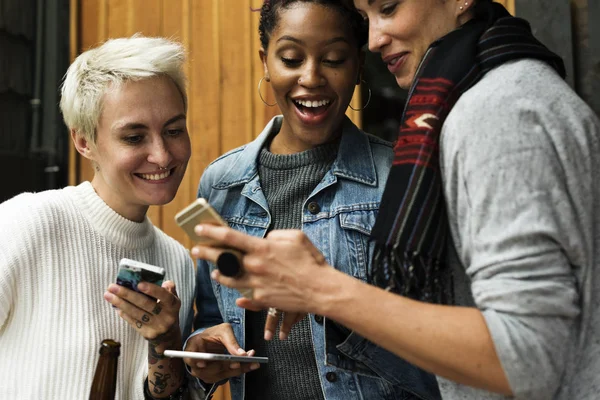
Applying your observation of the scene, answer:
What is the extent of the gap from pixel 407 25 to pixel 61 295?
1.07m

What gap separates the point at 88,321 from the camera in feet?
5.59

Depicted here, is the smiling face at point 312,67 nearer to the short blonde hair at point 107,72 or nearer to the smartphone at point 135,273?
the short blonde hair at point 107,72

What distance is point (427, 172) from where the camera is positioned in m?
1.11

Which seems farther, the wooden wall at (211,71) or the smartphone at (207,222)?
the wooden wall at (211,71)

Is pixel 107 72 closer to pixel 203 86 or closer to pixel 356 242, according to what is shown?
pixel 356 242

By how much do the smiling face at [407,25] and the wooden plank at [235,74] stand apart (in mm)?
1325

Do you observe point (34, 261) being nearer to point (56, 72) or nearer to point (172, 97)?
point (172, 97)

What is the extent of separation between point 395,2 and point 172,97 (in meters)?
0.71

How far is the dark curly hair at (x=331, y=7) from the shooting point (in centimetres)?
168

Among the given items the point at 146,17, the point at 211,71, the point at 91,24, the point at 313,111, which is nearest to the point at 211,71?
the point at 211,71

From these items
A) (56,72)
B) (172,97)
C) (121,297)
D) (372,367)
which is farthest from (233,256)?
(56,72)

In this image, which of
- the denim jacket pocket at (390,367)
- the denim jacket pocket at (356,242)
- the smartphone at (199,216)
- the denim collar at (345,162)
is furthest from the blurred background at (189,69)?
→ the smartphone at (199,216)

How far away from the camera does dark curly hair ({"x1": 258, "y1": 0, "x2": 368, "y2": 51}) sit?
1.68m

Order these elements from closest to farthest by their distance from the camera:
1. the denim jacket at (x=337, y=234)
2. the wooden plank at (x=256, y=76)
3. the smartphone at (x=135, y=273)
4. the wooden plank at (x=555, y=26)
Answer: the smartphone at (x=135, y=273)
the denim jacket at (x=337, y=234)
the wooden plank at (x=555, y=26)
the wooden plank at (x=256, y=76)
